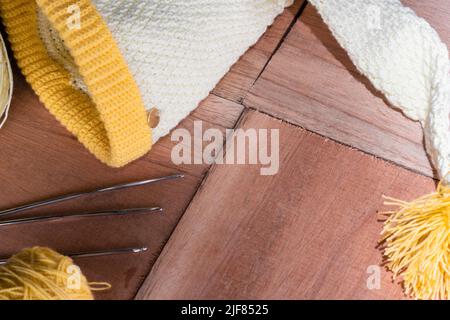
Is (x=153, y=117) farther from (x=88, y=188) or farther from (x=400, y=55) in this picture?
(x=400, y=55)

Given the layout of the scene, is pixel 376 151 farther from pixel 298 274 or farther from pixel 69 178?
pixel 69 178

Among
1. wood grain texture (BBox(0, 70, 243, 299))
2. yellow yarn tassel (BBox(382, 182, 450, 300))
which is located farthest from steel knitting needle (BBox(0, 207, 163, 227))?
yellow yarn tassel (BBox(382, 182, 450, 300))

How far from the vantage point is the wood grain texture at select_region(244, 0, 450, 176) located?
0.65 m

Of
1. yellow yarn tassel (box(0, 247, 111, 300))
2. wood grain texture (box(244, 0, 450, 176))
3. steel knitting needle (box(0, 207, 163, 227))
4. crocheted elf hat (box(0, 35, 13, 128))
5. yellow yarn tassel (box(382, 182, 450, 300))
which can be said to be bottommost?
yellow yarn tassel (box(382, 182, 450, 300))

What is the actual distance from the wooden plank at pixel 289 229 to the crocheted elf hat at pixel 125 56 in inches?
3.7

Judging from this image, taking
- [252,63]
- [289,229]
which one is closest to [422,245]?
[289,229]

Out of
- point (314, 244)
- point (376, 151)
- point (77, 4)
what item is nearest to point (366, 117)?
point (376, 151)

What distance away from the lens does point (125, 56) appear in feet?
2.05

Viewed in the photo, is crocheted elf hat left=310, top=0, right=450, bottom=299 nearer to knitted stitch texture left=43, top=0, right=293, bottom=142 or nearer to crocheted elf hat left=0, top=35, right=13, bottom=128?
knitted stitch texture left=43, top=0, right=293, bottom=142

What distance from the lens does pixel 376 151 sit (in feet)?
2.12

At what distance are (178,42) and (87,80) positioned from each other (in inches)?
4.4

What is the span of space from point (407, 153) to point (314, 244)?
0.48 ft

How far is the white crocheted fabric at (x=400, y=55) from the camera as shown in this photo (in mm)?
648

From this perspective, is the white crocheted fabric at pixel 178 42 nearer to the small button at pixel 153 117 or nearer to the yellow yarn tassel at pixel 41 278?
the small button at pixel 153 117
